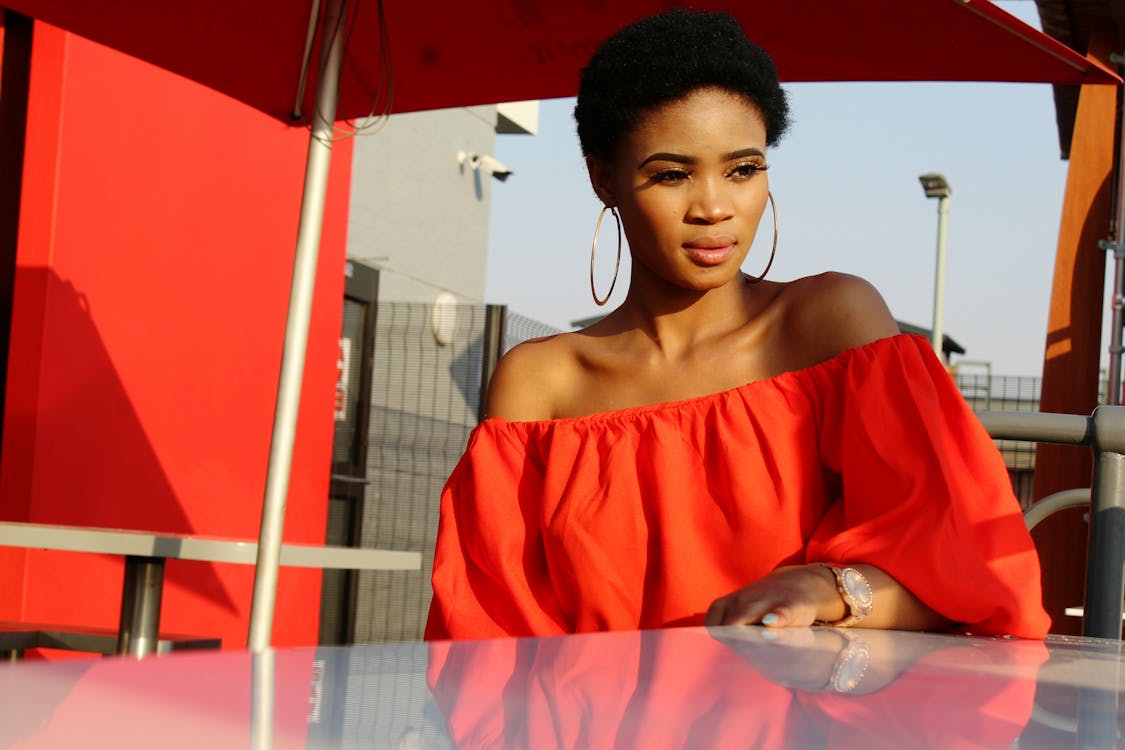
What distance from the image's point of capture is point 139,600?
3.46 meters

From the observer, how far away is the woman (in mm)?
1374

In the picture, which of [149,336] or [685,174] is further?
[149,336]

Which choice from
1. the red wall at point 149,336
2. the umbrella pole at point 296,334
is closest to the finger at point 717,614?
the umbrella pole at point 296,334

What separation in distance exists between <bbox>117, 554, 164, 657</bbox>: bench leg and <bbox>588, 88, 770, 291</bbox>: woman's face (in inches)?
90.2

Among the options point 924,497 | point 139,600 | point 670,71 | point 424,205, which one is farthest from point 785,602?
point 424,205

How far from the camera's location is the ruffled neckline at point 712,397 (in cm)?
148

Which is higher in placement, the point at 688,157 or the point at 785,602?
the point at 688,157

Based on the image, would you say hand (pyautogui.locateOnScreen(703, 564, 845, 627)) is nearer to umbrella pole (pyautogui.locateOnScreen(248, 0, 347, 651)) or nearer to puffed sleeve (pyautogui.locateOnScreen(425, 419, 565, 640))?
puffed sleeve (pyautogui.locateOnScreen(425, 419, 565, 640))

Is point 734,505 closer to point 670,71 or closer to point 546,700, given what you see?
point 670,71

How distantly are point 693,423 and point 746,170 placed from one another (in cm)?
32

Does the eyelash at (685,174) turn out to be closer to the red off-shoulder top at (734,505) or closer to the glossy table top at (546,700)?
the red off-shoulder top at (734,505)

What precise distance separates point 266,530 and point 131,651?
881mm

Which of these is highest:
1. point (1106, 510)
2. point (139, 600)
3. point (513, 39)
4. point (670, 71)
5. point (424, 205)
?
point (424, 205)

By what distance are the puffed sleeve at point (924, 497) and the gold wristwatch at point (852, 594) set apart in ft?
0.12
